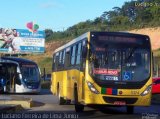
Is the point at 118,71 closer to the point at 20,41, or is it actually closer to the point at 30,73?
the point at 30,73

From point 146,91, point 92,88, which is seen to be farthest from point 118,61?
point 146,91

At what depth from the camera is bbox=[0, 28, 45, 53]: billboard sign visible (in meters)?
58.9

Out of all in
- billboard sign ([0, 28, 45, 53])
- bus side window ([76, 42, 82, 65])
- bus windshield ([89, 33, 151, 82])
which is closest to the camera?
bus windshield ([89, 33, 151, 82])

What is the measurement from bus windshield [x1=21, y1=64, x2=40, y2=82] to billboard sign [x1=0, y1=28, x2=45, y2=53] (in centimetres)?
2200

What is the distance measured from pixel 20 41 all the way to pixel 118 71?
4239cm

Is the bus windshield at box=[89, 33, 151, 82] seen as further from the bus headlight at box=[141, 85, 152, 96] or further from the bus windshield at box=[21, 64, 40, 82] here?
the bus windshield at box=[21, 64, 40, 82]

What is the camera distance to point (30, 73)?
36781 mm

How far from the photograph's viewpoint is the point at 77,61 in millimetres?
19422

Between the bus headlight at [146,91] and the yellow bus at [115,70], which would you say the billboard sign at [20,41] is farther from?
the bus headlight at [146,91]

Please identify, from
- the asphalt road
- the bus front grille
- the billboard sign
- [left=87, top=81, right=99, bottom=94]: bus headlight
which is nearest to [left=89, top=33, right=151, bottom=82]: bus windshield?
[left=87, top=81, right=99, bottom=94]: bus headlight

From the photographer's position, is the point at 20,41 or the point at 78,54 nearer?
the point at 78,54

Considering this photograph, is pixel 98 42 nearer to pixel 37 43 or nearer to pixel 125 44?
pixel 125 44

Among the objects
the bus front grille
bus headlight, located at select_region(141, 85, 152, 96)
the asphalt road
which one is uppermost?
bus headlight, located at select_region(141, 85, 152, 96)

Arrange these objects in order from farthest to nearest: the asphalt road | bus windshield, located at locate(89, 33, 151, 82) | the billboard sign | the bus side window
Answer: the billboard sign, the bus side window, bus windshield, located at locate(89, 33, 151, 82), the asphalt road
